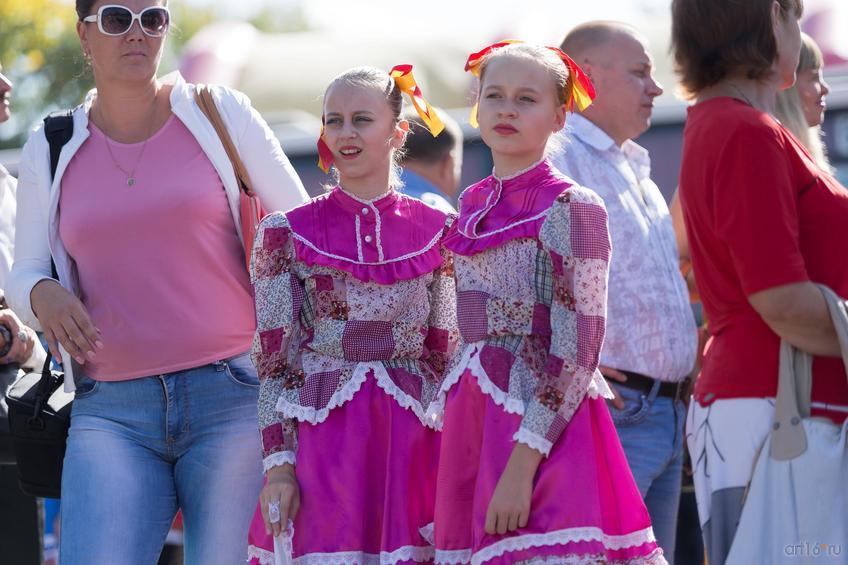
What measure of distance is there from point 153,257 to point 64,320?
278 millimetres

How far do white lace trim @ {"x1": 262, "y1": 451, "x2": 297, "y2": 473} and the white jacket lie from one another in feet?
2.23

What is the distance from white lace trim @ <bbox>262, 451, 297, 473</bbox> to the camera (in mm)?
3297

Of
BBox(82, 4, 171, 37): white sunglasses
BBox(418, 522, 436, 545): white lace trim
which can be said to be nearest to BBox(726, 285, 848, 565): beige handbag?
BBox(418, 522, 436, 545): white lace trim

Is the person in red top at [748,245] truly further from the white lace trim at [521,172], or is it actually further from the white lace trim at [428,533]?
the white lace trim at [428,533]

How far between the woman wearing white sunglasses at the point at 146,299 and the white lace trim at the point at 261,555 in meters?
0.25

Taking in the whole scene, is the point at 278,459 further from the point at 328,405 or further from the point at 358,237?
the point at 358,237

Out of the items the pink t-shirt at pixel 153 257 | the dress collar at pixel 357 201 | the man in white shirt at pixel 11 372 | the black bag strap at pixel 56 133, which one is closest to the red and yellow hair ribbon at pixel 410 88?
the dress collar at pixel 357 201

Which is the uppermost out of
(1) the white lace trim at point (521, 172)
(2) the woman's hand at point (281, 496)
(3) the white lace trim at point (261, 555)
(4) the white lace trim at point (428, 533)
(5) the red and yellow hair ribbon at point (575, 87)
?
(5) the red and yellow hair ribbon at point (575, 87)

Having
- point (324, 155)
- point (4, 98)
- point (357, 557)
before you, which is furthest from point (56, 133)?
point (357, 557)

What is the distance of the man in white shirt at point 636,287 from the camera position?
4.17 metres

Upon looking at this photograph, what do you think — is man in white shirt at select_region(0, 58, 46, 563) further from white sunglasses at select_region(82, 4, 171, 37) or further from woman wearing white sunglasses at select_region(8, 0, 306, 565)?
white sunglasses at select_region(82, 4, 171, 37)

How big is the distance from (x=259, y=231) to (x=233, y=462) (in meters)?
0.61

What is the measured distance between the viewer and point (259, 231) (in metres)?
3.44

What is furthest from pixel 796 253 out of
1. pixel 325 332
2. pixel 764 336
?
pixel 325 332
